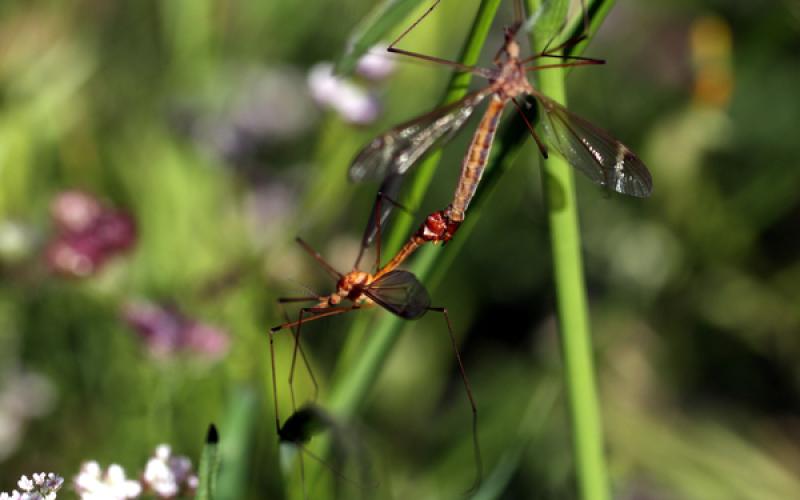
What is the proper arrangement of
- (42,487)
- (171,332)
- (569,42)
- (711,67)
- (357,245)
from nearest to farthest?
(42,487), (569,42), (171,332), (357,245), (711,67)

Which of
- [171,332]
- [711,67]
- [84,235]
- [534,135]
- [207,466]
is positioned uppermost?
[711,67]

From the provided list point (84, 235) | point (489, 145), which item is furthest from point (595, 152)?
point (84, 235)

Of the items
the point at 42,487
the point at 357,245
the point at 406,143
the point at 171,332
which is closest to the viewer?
the point at 42,487

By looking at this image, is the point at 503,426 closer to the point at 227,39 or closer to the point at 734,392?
the point at 734,392

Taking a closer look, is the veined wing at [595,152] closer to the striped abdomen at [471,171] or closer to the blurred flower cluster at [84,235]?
the striped abdomen at [471,171]

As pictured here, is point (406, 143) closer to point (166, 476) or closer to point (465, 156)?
point (465, 156)

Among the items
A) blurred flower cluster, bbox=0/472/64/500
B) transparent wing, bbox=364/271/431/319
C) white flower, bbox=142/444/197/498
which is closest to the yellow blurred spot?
transparent wing, bbox=364/271/431/319

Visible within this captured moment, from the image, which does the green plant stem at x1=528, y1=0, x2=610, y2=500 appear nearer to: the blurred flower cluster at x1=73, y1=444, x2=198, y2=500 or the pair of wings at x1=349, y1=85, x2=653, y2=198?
the pair of wings at x1=349, y1=85, x2=653, y2=198
